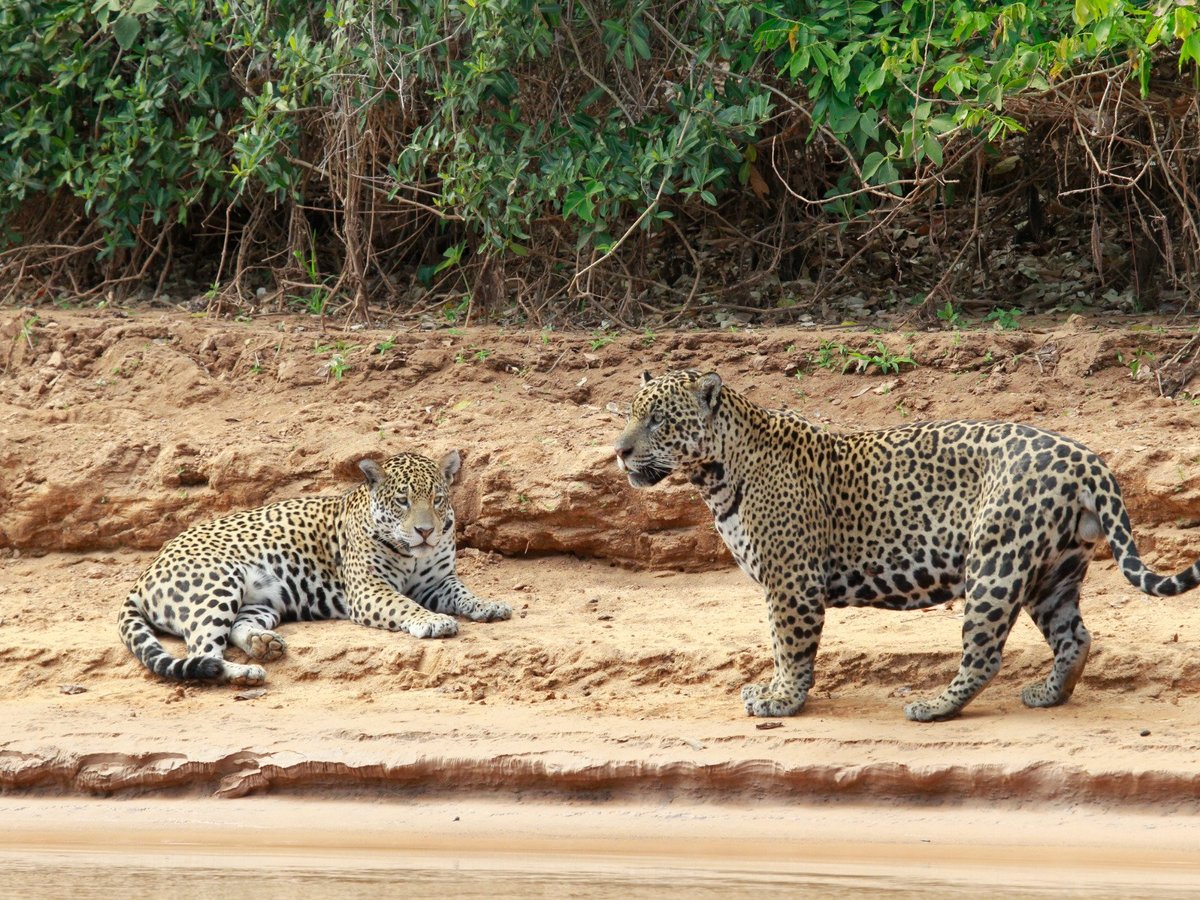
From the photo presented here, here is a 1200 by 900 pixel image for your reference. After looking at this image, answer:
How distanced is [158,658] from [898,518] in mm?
3723

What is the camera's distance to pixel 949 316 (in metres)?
11.9

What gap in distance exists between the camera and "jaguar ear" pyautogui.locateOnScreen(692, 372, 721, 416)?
25.3 ft

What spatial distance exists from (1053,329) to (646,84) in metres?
3.35

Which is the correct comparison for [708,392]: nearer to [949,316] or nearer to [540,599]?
[540,599]

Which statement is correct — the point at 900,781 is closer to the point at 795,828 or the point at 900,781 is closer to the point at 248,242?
the point at 795,828

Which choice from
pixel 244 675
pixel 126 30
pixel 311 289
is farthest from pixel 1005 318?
pixel 126 30

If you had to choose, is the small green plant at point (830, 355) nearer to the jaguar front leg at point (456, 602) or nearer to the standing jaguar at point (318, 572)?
the standing jaguar at point (318, 572)

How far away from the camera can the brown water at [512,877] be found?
5.76m

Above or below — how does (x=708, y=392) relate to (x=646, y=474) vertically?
above

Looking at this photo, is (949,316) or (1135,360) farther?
(949,316)

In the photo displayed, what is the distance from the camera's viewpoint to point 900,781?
6773 millimetres

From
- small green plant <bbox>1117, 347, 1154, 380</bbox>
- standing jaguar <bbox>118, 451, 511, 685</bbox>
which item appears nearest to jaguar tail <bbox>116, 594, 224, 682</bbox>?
standing jaguar <bbox>118, 451, 511, 685</bbox>

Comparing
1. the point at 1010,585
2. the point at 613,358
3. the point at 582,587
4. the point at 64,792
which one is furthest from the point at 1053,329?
the point at 64,792

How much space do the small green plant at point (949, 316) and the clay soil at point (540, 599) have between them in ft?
2.42
